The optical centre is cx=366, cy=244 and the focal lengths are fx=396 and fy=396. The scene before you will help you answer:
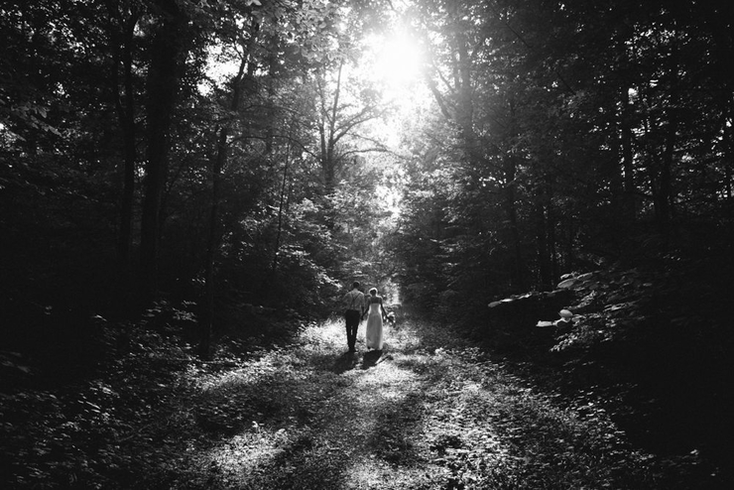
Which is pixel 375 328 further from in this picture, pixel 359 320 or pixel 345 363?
pixel 345 363

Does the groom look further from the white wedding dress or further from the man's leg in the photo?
the white wedding dress

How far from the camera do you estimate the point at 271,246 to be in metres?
17.0

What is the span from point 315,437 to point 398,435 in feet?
4.33

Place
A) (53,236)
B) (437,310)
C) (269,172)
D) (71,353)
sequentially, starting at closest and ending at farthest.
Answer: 1. (71,353)
2. (53,236)
3. (269,172)
4. (437,310)

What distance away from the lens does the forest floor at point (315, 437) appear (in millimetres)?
4273

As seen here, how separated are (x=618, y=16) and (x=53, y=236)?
1304 cm

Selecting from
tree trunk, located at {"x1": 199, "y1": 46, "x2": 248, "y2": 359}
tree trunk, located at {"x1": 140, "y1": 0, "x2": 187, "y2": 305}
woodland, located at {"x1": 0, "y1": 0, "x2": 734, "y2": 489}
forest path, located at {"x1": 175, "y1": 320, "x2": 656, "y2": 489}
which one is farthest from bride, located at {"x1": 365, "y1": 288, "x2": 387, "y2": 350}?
tree trunk, located at {"x1": 140, "y1": 0, "x2": 187, "y2": 305}

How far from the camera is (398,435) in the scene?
20.8 ft

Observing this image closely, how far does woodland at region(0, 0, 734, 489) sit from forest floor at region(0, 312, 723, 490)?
0.04m

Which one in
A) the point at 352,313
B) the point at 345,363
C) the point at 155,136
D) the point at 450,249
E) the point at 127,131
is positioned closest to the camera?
the point at 127,131

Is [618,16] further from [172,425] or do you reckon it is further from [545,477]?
[172,425]

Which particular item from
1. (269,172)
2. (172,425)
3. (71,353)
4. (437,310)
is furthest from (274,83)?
(437,310)

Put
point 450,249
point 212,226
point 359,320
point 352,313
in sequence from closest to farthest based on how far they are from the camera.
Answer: point 212,226, point 352,313, point 359,320, point 450,249

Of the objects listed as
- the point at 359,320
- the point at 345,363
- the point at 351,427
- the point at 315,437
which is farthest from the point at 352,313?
the point at 315,437
